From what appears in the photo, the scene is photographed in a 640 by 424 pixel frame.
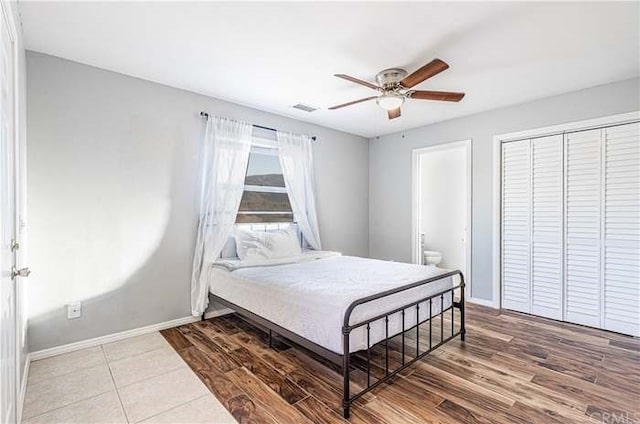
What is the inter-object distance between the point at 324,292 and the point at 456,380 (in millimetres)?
1163

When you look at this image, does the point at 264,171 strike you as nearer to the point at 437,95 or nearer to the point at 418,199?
the point at 437,95

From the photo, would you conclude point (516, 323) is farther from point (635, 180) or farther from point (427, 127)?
point (427, 127)

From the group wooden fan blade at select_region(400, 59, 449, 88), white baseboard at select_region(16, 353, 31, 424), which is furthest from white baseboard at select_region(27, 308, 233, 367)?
wooden fan blade at select_region(400, 59, 449, 88)

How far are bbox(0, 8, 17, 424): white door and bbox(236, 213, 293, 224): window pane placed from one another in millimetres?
2292

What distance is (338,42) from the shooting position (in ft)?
8.04

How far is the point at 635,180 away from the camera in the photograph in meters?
3.12

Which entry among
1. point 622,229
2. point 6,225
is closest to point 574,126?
point 622,229

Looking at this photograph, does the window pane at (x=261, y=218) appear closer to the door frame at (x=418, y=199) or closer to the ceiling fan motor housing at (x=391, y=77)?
the door frame at (x=418, y=199)

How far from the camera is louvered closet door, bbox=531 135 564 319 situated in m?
3.60

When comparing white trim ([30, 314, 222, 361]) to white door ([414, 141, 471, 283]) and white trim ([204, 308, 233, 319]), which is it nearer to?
A: white trim ([204, 308, 233, 319])

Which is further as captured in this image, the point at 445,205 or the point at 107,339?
the point at 445,205

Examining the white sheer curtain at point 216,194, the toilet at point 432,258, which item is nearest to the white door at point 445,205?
the toilet at point 432,258

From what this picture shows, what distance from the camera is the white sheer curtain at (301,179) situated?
4.26 meters

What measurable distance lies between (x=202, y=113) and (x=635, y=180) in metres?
4.53
